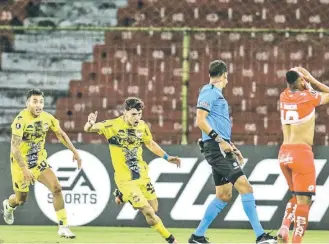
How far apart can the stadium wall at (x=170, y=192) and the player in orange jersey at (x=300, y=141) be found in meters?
3.22

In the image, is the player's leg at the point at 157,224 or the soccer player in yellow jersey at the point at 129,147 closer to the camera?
the player's leg at the point at 157,224

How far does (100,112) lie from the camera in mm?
15109

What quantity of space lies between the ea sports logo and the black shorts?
3247mm

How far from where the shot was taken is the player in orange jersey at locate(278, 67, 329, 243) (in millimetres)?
9836

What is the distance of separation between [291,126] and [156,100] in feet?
18.5

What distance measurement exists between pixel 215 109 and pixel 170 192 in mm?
3255

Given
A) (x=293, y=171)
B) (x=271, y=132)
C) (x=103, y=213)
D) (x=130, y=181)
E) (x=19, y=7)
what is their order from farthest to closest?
1. (x=19, y=7)
2. (x=271, y=132)
3. (x=103, y=213)
4. (x=130, y=181)
5. (x=293, y=171)

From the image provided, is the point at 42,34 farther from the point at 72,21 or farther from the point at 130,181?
the point at 130,181

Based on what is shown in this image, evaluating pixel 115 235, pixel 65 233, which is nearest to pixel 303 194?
pixel 65 233

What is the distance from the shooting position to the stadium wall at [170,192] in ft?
43.9

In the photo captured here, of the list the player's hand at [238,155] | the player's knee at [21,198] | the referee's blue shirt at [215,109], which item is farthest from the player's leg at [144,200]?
the player's knee at [21,198]

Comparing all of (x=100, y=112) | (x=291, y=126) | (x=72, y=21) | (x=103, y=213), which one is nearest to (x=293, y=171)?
(x=291, y=126)

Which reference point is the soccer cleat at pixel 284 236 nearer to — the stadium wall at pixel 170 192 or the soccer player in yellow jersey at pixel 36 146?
the soccer player in yellow jersey at pixel 36 146

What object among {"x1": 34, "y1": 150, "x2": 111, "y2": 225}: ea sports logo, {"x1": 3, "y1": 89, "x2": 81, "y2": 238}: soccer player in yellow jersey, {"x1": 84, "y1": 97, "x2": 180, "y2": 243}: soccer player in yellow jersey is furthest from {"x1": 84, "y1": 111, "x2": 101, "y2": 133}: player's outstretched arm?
{"x1": 34, "y1": 150, "x2": 111, "y2": 225}: ea sports logo
